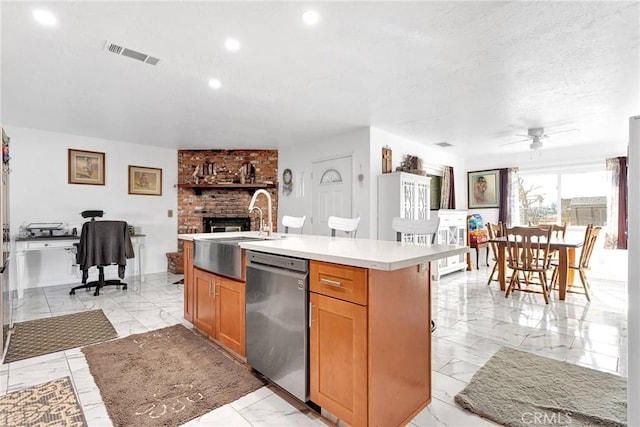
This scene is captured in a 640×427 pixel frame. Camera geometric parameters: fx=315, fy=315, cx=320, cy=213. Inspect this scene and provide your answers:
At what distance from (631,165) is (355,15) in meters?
1.68

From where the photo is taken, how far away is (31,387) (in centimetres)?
195

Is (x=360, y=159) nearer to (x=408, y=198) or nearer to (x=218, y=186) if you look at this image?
(x=408, y=198)

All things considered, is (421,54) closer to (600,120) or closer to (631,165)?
(631,165)

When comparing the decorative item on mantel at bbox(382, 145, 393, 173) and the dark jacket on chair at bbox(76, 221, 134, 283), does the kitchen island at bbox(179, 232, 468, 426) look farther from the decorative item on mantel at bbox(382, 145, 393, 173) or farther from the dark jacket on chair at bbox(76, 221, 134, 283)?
the dark jacket on chair at bbox(76, 221, 134, 283)

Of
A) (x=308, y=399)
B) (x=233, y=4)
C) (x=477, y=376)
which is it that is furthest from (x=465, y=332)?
(x=233, y=4)

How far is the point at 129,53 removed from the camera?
2494 millimetres

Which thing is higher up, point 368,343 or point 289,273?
point 289,273

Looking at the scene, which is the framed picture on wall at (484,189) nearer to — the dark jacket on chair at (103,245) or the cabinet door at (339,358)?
the cabinet door at (339,358)

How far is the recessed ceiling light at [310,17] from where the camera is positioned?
200 centimetres

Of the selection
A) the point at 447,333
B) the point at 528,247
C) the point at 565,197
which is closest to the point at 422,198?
the point at 528,247

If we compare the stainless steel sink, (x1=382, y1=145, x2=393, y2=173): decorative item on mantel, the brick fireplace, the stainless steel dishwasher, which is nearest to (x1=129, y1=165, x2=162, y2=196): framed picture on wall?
the brick fireplace

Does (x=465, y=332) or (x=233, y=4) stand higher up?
(x=233, y=4)

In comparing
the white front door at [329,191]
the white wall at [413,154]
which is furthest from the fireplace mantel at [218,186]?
the white wall at [413,154]

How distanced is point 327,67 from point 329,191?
273 centimetres
